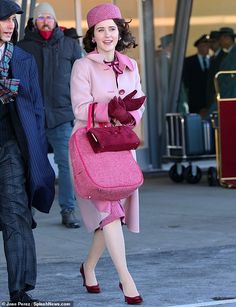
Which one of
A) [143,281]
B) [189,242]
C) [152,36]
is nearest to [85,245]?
[189,242]

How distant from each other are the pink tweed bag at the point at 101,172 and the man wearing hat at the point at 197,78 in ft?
27.3

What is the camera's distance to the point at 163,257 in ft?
25.5

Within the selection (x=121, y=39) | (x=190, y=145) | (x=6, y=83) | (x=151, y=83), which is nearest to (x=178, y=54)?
(x=151, y=83)

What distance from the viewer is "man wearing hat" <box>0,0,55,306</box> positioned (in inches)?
230

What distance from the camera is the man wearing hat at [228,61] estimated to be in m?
12.9

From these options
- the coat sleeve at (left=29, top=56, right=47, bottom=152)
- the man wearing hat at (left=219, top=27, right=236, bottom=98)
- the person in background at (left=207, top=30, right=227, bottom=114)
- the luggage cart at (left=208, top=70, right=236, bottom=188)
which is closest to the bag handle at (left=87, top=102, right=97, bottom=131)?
the coat sleeve at (left=29, top=56, right=47, bottom=152)

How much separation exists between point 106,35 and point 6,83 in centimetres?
81

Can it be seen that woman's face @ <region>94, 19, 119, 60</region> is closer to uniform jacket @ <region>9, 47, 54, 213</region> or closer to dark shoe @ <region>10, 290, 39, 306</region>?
uniform jacket @ <region>9, 47, 54, 213</region>

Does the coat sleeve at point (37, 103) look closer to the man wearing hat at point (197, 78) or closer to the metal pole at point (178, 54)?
the metal pole at point (178, 54)

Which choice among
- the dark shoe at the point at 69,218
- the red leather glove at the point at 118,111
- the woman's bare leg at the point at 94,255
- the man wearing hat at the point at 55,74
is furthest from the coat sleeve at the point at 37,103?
the dark shoe at the point at 69,218

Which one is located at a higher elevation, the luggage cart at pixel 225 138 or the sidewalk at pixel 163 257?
the luggage cart at pixel 225 138

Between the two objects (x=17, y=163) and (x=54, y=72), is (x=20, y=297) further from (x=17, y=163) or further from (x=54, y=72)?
(x=54, y=72)

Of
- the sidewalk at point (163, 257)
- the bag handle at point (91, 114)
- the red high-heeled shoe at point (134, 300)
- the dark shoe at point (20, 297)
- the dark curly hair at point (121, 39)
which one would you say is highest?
the dark curly hair at point (121, 39)

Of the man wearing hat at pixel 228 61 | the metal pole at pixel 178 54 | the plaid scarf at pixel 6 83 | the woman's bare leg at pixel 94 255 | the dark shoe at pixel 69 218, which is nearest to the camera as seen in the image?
the plaid scarf at pixel 6 83
